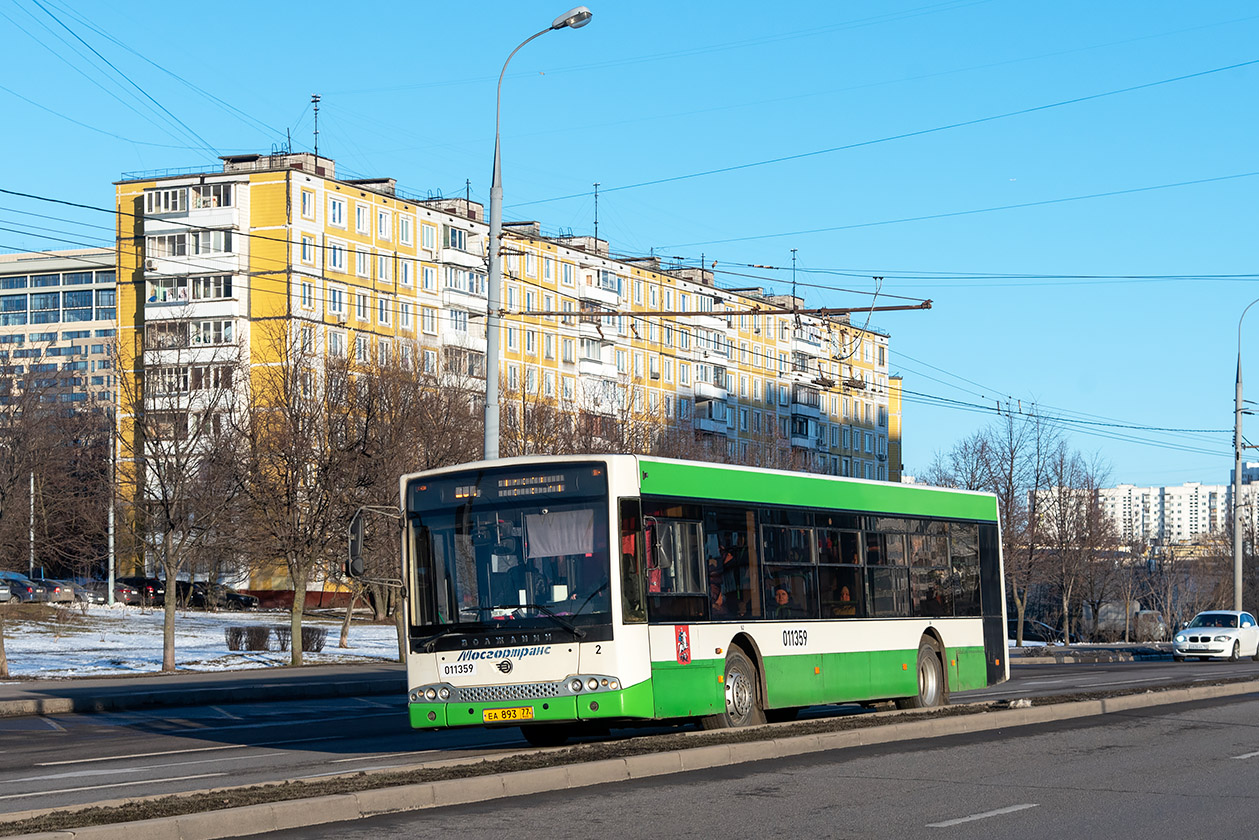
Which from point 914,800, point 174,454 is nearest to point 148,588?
point 174,454

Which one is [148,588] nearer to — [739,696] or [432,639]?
[739,696]

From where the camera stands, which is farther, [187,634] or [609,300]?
[609,300]

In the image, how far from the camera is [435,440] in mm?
46469

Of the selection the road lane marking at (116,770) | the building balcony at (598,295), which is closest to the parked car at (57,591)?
the building balcony at (598,295)

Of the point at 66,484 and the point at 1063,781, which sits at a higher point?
the point at 66,484

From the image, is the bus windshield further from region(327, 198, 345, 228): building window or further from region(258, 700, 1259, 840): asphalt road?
region(327, 198, 345, 228): building window

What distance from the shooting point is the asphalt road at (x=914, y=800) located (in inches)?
398

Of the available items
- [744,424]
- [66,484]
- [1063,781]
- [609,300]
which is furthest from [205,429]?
[744,424]

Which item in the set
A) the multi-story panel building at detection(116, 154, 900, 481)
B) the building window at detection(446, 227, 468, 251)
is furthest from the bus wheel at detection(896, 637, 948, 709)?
the building window at detection(446, 227, 468, 251)

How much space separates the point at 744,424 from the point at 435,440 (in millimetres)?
66430

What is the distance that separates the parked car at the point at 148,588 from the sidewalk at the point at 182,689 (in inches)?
1306

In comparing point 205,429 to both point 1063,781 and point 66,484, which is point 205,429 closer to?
point 66,484

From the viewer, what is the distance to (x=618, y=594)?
14.8 metres

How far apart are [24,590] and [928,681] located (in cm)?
4925
